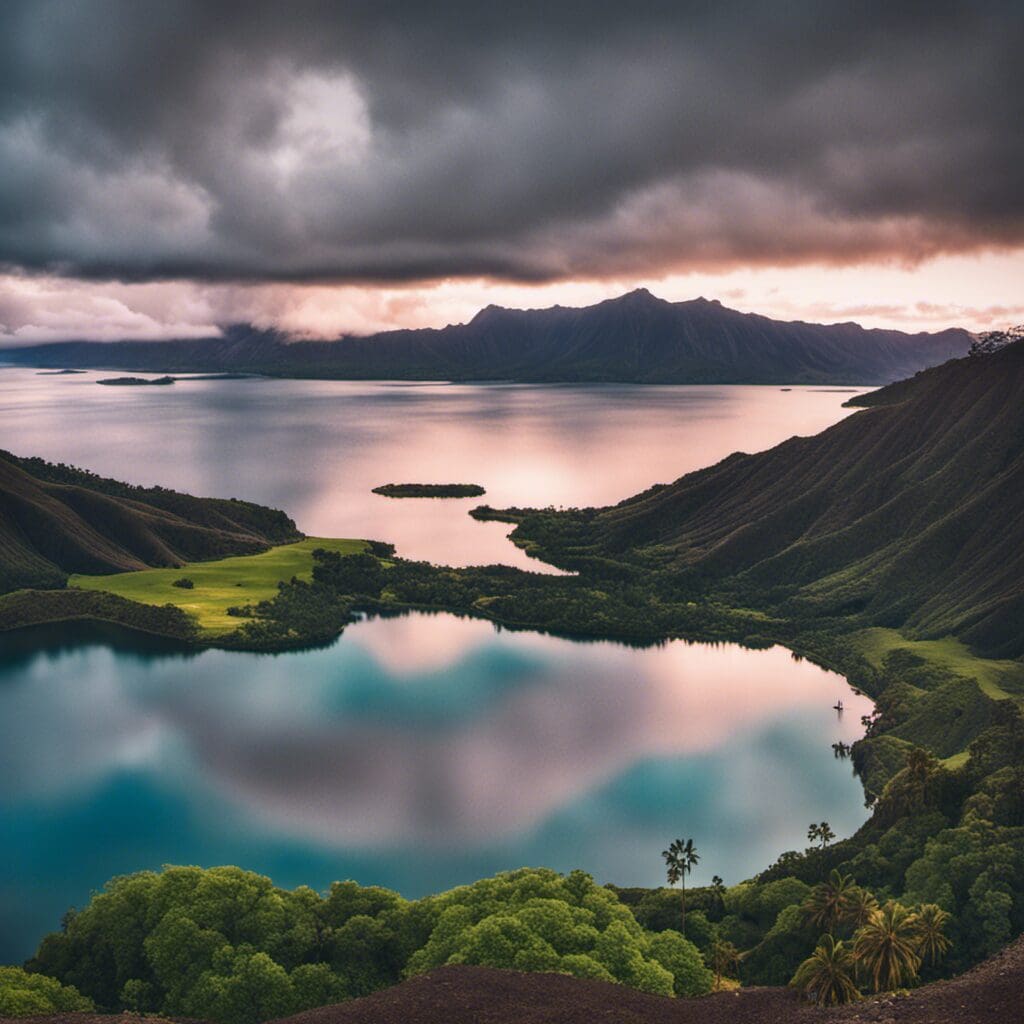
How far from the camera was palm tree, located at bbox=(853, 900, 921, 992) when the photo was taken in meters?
60.0

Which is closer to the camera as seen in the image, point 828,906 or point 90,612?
point 828,906

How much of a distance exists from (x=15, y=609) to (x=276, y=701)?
7507cm

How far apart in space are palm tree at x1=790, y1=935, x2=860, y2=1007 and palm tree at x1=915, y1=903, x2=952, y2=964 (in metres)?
8.49

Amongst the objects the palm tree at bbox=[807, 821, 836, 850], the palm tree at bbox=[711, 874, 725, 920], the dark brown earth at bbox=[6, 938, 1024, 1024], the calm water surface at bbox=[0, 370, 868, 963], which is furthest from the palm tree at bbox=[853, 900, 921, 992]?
the calm water surface at bbox=[0, 370, 868, 963]

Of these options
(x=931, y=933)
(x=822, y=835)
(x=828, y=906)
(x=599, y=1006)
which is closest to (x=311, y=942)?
(x=599, y=1006)

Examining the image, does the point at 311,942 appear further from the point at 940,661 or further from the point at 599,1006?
the point at 940,661

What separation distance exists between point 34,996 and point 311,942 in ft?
59.7

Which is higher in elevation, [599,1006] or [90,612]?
[599,1006]

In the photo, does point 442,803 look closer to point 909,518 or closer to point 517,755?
point 517,755

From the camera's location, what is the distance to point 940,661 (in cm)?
14175

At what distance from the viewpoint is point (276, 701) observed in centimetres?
14325

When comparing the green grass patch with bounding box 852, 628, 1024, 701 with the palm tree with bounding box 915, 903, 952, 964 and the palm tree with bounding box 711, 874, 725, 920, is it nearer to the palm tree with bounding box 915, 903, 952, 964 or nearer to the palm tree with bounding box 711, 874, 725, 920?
the palm tree with bounding box 711, 874, 725, 920

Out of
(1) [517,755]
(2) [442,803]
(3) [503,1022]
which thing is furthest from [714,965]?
(1) [517,755]

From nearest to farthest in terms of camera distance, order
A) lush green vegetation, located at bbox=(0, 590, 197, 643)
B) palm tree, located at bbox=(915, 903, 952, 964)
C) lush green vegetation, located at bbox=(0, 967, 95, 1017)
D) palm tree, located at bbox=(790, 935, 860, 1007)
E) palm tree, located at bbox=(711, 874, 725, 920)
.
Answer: lush green vegetation, located at bbox=(0, 967, 95, 1017)
palm tree, located at bbox=(790, 935, 860, 1007)
palm tree, located at bbox=(915, 903, 952, 964)
palm tree, located at bbox=(711, 874, 725, 920)
lush green vegetation, located at bbox=(0, 590, 197, 643)
